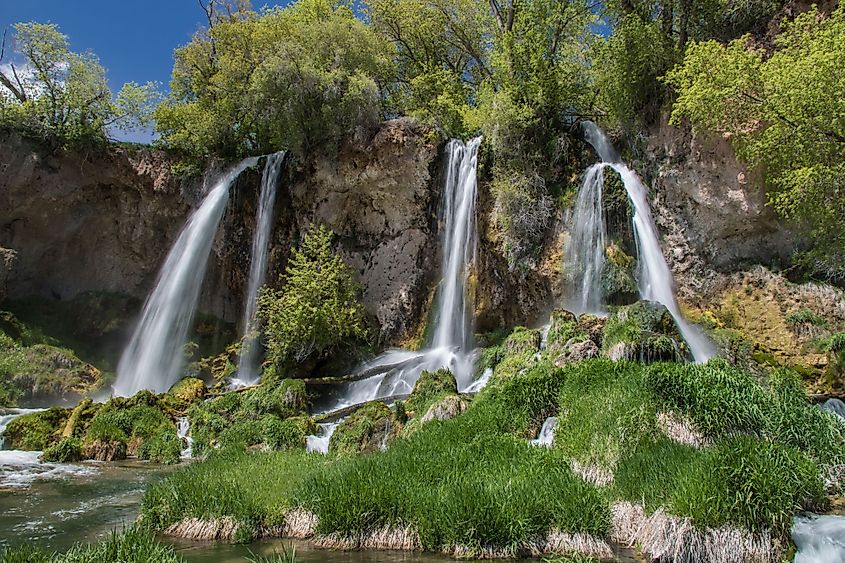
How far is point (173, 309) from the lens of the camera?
2781cm

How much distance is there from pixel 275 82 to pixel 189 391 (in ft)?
47.7

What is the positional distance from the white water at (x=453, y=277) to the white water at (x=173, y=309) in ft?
30.7

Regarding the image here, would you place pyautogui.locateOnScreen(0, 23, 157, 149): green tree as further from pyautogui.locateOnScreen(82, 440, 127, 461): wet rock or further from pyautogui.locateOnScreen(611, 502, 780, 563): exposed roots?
pyautogui.locateOnScreen(611, 502, 780, 563): exposed roots

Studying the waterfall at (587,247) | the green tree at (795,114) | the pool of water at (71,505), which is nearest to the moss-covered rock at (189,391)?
the pool of water at (71,505)

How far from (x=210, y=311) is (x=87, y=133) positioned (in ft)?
33.7

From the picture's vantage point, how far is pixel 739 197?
1877 cm

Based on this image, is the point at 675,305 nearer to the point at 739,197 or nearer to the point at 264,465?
the point at 739,197

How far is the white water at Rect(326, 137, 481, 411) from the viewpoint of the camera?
69.4 ft

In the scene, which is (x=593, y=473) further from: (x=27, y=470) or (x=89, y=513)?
(x=27, y=470)

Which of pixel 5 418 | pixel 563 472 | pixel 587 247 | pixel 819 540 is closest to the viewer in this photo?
pixel 819 540

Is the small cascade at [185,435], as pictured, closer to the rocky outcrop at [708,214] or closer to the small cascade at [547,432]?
the small cascade at [547,432]

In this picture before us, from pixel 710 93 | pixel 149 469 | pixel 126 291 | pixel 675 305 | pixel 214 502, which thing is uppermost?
pixel 710 93

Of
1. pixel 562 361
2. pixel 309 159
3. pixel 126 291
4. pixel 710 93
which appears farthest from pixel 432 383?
pixel 126 291

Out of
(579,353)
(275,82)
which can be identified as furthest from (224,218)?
(579,353)
